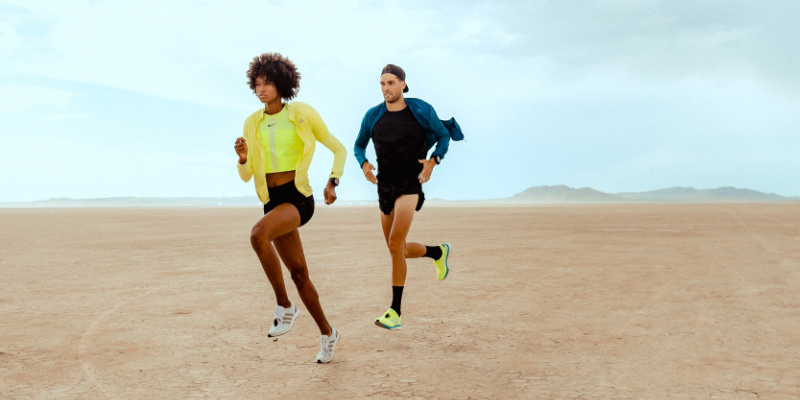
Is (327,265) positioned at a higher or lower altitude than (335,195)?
lower

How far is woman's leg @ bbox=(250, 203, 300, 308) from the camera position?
4484 mm

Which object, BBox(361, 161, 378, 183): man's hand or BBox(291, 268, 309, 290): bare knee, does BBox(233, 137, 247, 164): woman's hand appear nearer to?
BBox(291, 268, 309, 290): bare knee

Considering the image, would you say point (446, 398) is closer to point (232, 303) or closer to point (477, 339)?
point (477, 339)

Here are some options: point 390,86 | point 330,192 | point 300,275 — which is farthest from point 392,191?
point 300,275

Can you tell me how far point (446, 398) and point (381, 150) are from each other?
283cm

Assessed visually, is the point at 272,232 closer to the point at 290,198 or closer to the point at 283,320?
the point at 290,198

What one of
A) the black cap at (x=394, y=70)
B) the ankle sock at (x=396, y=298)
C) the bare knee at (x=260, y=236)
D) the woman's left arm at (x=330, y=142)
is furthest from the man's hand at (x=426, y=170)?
the bare knee at (x=260, y=236)

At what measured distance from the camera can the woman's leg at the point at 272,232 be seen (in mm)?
4484

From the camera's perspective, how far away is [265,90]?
4770mm

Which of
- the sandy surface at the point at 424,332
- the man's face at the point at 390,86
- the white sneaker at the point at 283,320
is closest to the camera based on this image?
the sandy surface at the point at 424,332

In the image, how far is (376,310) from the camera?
6602 mm

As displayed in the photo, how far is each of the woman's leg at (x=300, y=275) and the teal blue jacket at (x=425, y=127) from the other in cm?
176

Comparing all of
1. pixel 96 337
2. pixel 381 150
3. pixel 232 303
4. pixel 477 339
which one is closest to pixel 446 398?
pixel 477 339

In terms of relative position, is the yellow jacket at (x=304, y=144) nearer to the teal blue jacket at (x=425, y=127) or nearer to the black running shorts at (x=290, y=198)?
the black running shorts at (x=290, y=198)
